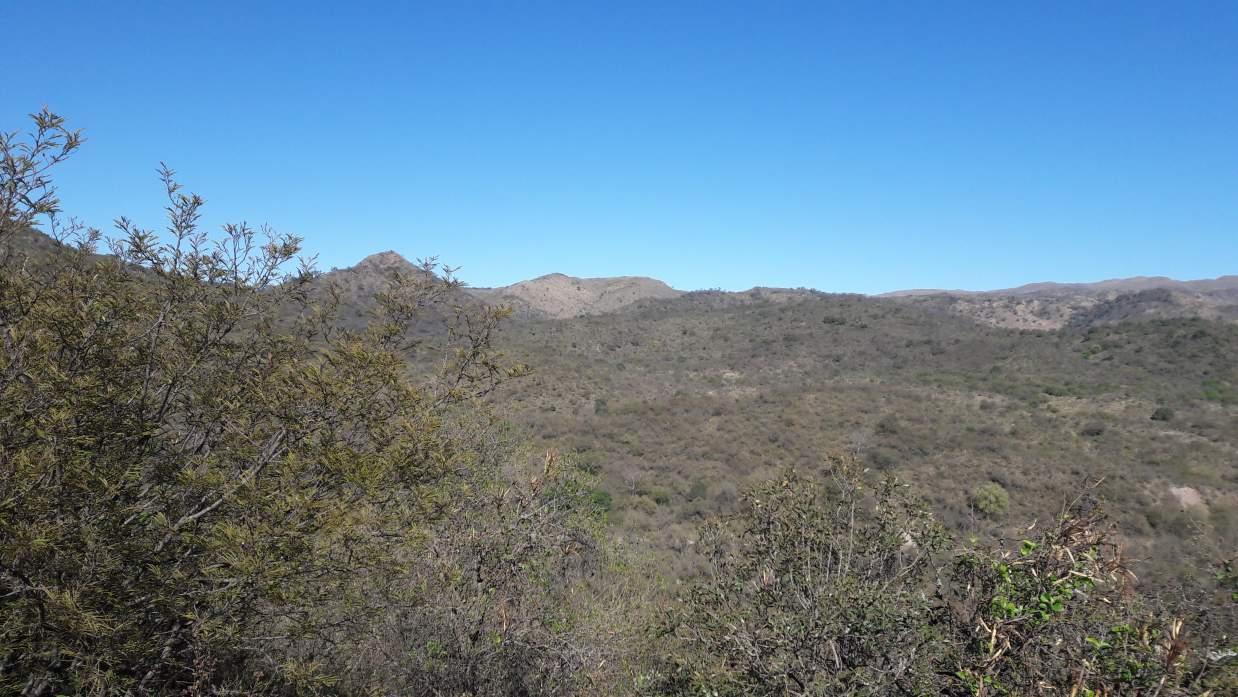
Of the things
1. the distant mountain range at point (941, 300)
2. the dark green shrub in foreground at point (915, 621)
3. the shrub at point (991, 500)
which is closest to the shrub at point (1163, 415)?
the shrub at point (991, 500)

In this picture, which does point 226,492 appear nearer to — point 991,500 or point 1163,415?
point 991,500

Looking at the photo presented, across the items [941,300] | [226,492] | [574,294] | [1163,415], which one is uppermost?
[574,294]

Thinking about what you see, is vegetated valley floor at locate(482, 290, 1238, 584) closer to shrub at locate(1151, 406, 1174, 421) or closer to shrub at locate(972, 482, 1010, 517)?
shrub at locate(1151, 406, 1174, 421)

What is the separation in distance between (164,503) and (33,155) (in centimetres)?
217

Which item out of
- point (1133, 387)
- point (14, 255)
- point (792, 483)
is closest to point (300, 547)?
point (14, 255)

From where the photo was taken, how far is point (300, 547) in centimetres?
335

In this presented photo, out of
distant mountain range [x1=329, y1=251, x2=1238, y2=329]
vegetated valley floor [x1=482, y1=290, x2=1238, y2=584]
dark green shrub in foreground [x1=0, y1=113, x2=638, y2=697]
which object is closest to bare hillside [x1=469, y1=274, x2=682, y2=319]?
distant mountain range [x1=329, y1=251, x2=1238, y2=329]

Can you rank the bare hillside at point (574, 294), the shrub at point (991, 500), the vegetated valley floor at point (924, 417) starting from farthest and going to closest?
the bare hillside at point (574, 294) → the shrub at point (991, 500) → the vegetated valley floor at point (924, 417)

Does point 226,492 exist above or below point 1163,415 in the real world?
above

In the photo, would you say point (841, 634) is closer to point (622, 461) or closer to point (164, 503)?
point (164, 503)

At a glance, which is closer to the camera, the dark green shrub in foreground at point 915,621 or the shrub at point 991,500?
the dark green shrub in foreground at point 915,621

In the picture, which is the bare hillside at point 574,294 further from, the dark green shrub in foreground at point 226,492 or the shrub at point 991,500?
the dark green shrub in foreground at point 226,492

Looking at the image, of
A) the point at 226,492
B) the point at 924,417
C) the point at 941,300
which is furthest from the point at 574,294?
the point at 226,492

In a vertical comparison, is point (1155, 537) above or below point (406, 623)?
below
